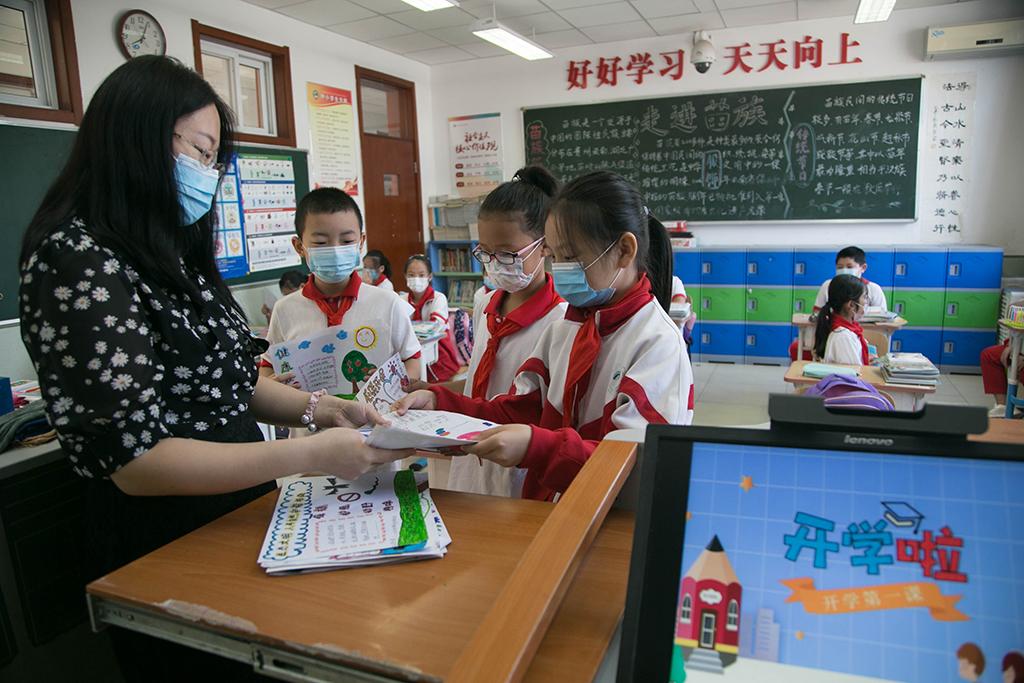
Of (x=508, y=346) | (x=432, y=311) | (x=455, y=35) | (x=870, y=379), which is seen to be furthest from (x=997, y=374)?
(x=455, y=35)

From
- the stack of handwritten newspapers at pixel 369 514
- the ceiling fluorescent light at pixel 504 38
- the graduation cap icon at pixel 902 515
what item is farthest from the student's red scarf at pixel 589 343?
the ceiling fluorescent light at pixel 504 38

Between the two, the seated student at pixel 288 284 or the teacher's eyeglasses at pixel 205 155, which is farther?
the seated student at pixel 288 284

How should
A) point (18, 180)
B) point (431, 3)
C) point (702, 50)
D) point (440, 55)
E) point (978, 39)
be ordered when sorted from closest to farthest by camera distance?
point (18, 180) < point (431, 3) < point (978, 39) < point (702, 50) < point (440, 55)

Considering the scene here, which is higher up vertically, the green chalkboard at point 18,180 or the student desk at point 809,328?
the green chalkboard at point 18,180

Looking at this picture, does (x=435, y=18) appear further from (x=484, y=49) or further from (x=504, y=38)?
(x=484, y=49)

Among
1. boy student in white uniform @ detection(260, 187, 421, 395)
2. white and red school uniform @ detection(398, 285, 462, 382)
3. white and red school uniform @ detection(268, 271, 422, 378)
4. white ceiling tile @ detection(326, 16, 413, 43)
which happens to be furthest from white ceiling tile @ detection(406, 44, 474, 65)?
white and red school uniform @ detection(268, 271, 422, 378)

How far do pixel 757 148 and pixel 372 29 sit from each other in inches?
146

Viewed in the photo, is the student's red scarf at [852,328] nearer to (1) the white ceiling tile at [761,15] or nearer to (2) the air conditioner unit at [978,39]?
(1) the white ceiling tile at [761,15]

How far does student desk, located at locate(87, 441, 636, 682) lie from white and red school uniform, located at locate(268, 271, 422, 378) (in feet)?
4.40

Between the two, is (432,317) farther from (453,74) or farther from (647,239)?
(453,74)

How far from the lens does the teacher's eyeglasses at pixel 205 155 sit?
1055 millimetres

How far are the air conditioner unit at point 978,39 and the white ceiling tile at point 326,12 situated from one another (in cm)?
465

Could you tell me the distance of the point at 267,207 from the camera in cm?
502

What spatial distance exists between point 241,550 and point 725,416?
14.5 ft
